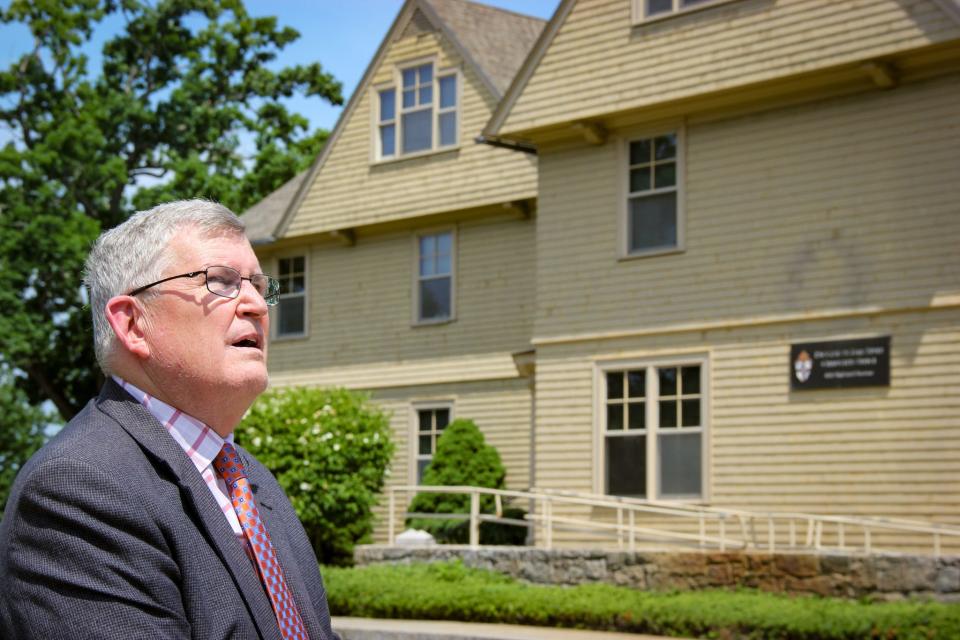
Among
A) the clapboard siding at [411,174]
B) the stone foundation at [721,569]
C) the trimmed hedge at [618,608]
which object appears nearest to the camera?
the trimmed hedge at [618,608]

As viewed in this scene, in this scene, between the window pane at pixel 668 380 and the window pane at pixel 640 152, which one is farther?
the window pane at pixel 640 152

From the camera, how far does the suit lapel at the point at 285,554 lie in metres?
3.45

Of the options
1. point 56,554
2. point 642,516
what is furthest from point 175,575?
point 642,516

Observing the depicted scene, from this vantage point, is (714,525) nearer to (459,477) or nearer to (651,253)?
(651,253)

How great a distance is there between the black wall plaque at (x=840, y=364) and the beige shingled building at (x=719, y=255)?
26 millimetres

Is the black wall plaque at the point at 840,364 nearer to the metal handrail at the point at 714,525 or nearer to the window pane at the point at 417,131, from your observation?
the metal handrail at the point at 714,525

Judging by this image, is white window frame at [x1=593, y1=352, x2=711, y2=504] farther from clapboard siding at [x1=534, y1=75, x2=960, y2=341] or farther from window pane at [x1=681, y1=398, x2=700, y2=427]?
clapboard siding at [x1=534, y1=75, x2=960, y2=341]

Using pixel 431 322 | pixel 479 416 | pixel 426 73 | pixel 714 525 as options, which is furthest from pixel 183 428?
pixel 426 73

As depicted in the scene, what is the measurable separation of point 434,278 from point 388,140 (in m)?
2.76

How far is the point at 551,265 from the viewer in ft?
68.4

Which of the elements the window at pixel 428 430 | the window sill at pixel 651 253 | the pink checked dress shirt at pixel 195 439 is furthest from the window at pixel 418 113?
the pink checked dress shirt at pixel 195 439

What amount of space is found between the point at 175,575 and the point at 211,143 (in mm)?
37223

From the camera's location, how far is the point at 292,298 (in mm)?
27891

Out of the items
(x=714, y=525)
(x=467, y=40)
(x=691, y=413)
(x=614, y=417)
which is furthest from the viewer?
(x=467, y=40)
